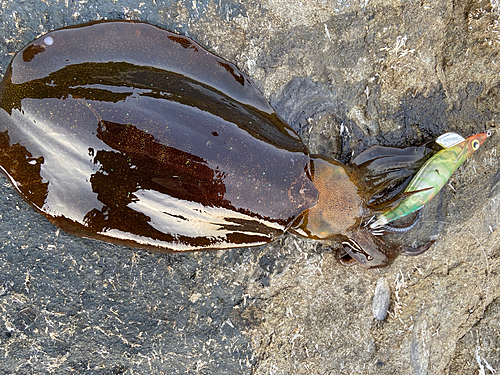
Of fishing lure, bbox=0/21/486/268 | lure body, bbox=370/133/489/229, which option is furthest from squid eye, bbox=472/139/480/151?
fishing lure, bbox=0/21/486/268

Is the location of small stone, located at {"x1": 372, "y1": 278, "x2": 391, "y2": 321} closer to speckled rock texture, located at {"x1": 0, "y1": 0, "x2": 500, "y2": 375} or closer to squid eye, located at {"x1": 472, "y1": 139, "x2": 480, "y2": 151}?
speckled rock texture, located at {"x1": 0, "y1": 0, "x2": 500, "y2": 375}

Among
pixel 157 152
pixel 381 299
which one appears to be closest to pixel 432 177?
pixel 381 299

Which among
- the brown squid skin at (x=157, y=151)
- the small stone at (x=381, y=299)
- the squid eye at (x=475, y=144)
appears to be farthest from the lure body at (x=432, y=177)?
the small stone at (x=381, y=299)

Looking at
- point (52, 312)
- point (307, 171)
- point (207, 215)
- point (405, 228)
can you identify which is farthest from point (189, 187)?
point (405, 228)

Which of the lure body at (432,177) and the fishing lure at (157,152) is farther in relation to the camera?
the lure body at (432,177)

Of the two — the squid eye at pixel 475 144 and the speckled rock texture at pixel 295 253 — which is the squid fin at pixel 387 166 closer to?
the speckled rock texture at pixel 295 253
